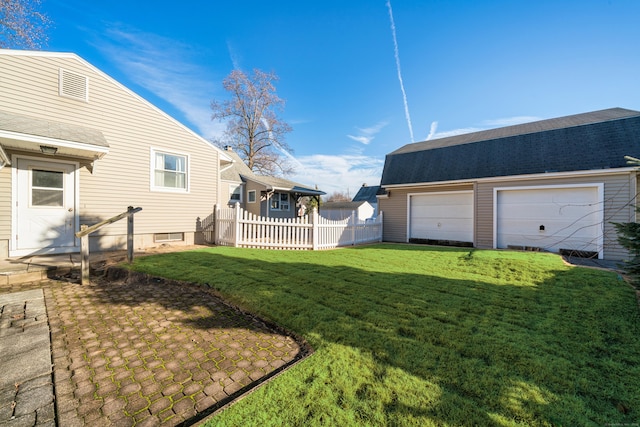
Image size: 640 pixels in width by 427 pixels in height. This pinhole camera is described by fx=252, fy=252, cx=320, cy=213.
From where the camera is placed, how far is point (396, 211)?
12820 mm

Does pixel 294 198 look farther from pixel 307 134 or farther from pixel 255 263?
pixel 255 263

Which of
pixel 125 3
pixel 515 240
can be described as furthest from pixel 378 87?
pixel 125 3

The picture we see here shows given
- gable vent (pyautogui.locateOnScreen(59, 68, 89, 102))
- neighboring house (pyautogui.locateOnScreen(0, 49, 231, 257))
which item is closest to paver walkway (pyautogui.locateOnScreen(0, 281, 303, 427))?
neighboring house (pyautogui.locateOnScreen(0, 49, 231, 257))

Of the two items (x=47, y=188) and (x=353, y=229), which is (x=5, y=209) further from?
(x=353, y=229)

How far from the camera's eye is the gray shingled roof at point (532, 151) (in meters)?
8.20

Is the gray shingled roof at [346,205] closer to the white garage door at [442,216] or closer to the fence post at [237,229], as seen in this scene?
the white garage door at [442,216]

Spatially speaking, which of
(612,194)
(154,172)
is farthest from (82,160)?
(612,194)

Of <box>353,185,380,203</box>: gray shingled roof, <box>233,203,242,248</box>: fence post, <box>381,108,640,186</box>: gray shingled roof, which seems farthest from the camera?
<box>353,185,380,203</box>: gray shingled roof

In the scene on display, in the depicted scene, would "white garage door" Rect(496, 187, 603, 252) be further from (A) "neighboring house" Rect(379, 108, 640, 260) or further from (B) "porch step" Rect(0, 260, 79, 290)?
(B) "porch step" Rect(0, 260, 79, 290)

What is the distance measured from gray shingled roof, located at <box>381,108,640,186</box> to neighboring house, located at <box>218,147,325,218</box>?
6.22 metres

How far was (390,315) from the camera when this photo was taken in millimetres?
3219

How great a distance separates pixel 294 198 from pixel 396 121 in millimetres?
8253

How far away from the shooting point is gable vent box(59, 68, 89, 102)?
6.69 m

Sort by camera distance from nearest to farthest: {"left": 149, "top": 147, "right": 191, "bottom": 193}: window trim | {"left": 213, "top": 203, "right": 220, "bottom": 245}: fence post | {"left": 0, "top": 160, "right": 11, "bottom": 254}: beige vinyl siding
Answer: {"left": 0, "top": 160, "right": 11, "bottom": 254}: beige vinyl siding
{"left": 149, "top": 147, "right": 191, "bottom": 193}: window trim
{"left": 213, "top": 203, "right": 220, "bottom": 245}: fence post
